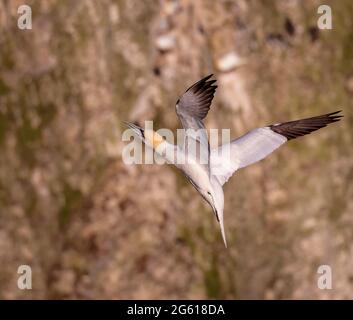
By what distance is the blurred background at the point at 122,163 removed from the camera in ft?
214

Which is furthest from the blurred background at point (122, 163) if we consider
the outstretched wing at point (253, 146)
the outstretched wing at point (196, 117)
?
the outstretched wing at point (196, 117)

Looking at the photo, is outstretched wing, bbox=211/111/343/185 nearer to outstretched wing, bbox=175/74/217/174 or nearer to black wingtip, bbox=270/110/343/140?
black wingtip, bbox=270/110/343/140

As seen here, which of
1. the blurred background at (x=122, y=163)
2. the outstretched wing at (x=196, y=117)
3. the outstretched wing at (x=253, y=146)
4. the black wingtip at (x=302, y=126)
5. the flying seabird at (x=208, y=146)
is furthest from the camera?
the blurred background at (x=122, y=163)

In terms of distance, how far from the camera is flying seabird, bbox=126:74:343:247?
21797mm

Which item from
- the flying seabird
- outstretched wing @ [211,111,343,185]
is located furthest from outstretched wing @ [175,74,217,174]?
outstretched wing @ [211,111,343,185]

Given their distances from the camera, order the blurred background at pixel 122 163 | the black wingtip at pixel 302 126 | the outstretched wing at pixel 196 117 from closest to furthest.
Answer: the outstretched wing at pixel 196 117 → the black wingtip at pixel 302 126 → the blurred background at pixel 122 163

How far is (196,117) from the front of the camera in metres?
23.7

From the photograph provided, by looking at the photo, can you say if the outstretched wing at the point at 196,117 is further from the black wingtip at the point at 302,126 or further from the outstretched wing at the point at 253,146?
the black wingtip at the point at 302,126

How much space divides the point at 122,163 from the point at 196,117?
4131 cm

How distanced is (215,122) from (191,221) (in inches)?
272

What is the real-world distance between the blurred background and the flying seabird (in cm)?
3946

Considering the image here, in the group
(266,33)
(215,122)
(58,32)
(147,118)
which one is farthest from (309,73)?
(58,32)

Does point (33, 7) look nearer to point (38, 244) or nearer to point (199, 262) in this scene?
point (38, 244)

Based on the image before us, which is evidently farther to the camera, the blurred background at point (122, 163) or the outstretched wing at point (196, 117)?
the blurred background at point (122, 163)
